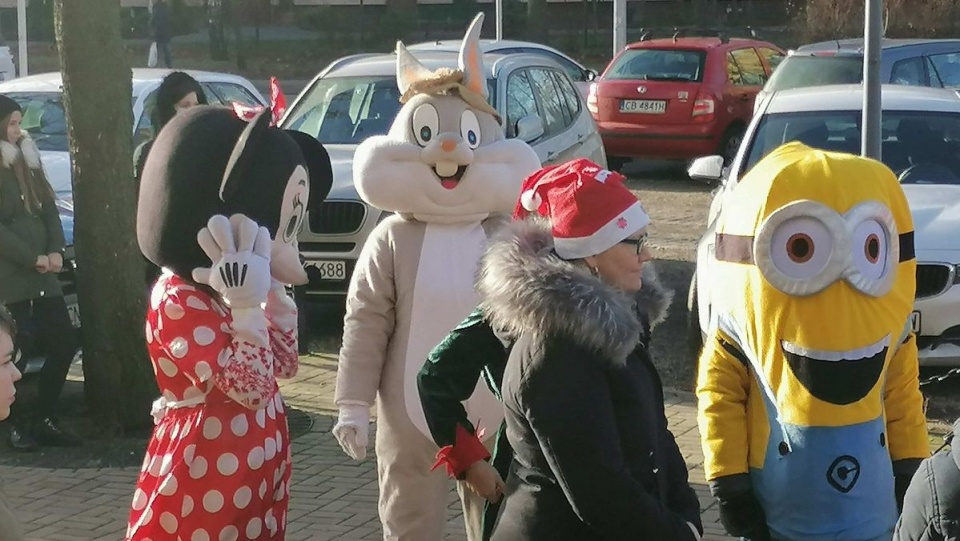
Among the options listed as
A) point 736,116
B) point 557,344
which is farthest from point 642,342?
point 736,116

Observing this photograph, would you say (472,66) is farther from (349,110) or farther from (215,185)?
(349,110)

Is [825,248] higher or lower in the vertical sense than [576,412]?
higher

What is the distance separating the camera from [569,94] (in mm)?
11578

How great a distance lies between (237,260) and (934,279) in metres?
4.97

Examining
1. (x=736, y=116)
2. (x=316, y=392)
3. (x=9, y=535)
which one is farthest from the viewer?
(x=736, y=116)

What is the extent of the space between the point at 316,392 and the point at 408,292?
423cm

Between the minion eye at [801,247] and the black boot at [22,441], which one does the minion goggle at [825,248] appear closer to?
the minion eye at [801,247]

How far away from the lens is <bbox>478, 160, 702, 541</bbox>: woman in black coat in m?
2.97

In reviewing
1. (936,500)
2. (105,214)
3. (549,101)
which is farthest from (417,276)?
(549,101)

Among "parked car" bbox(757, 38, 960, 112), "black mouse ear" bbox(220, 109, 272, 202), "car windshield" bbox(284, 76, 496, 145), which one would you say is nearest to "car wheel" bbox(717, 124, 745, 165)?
"parked car" bbox(757, 38, 960, 112)

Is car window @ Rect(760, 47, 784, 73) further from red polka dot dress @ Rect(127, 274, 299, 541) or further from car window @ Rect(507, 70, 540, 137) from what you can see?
red polka dot dress @ Rect(127, 274, 299, 541)

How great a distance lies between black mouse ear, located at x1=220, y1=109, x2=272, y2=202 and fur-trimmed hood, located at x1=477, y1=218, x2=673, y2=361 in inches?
34.0

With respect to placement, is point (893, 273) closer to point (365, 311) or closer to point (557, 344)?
point (557, 344)

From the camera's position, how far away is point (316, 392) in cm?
847
